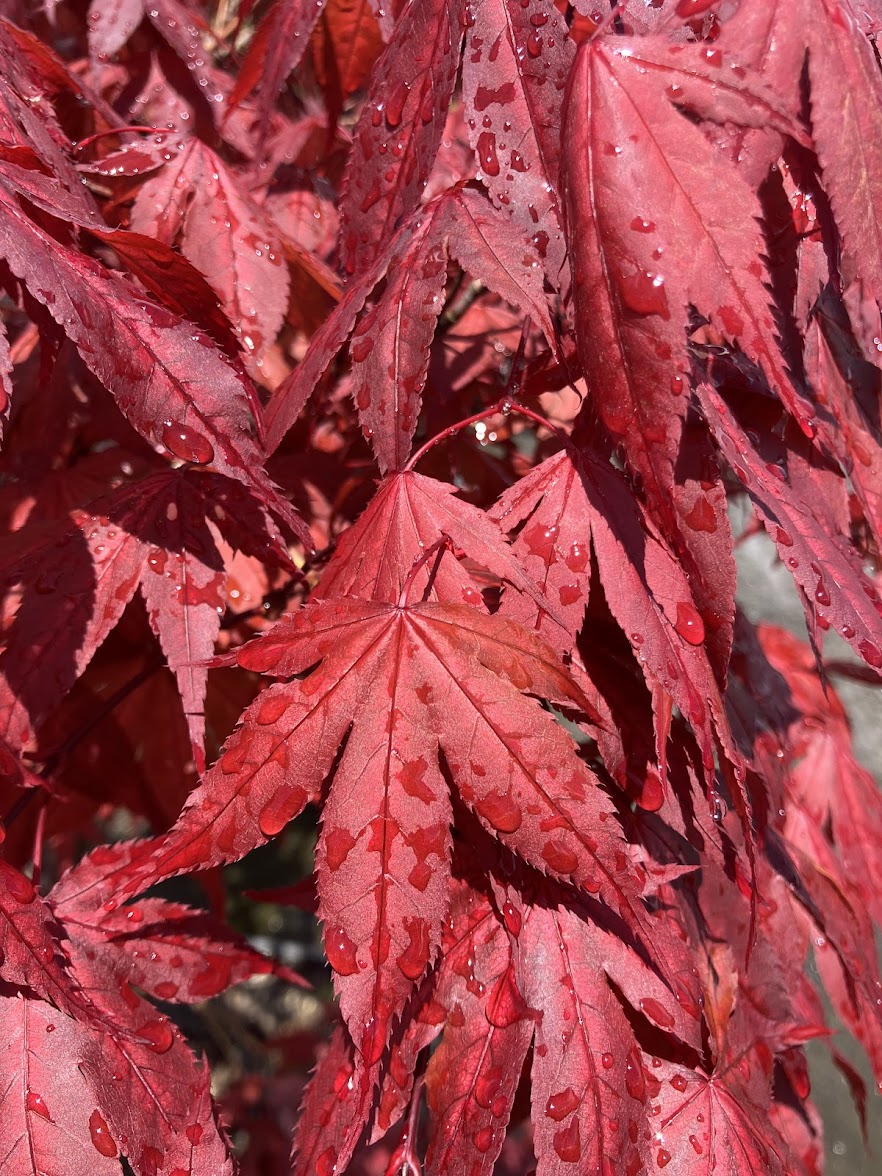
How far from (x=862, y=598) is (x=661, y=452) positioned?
196mm

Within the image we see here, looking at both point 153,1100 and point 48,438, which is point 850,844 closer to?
point 153,1100

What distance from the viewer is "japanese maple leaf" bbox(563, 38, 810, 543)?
1.91ft

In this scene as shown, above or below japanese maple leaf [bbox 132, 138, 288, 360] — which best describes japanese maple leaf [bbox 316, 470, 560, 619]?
below

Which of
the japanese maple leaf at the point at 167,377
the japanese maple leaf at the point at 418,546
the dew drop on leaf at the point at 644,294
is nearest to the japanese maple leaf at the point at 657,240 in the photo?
the dew drop on leaf at the point at 644,294

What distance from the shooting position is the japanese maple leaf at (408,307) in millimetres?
680

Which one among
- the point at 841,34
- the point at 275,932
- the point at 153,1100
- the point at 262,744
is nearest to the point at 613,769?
the point at 262,744

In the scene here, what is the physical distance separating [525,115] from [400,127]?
127 millimetres

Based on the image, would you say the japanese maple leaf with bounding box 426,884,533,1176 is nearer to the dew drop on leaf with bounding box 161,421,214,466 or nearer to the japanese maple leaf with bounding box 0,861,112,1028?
the japanese maple leaf with bounding box 0,861,112,1028

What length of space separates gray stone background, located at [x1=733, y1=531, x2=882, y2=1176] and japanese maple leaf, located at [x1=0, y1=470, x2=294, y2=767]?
191 centimetres

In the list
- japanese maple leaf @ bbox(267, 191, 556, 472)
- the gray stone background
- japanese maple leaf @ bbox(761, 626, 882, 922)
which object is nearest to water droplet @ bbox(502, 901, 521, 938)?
japanese maple leaf @ bbox(267, 191, 556, 472)

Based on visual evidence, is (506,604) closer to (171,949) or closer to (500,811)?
(500,811)

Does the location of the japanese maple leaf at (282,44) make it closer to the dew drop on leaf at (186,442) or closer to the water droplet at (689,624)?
the dew drop on leaf at (186,442)

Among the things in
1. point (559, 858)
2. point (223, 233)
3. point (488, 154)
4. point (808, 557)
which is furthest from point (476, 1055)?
point (223, 233)

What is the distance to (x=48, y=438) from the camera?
43.9 inches
